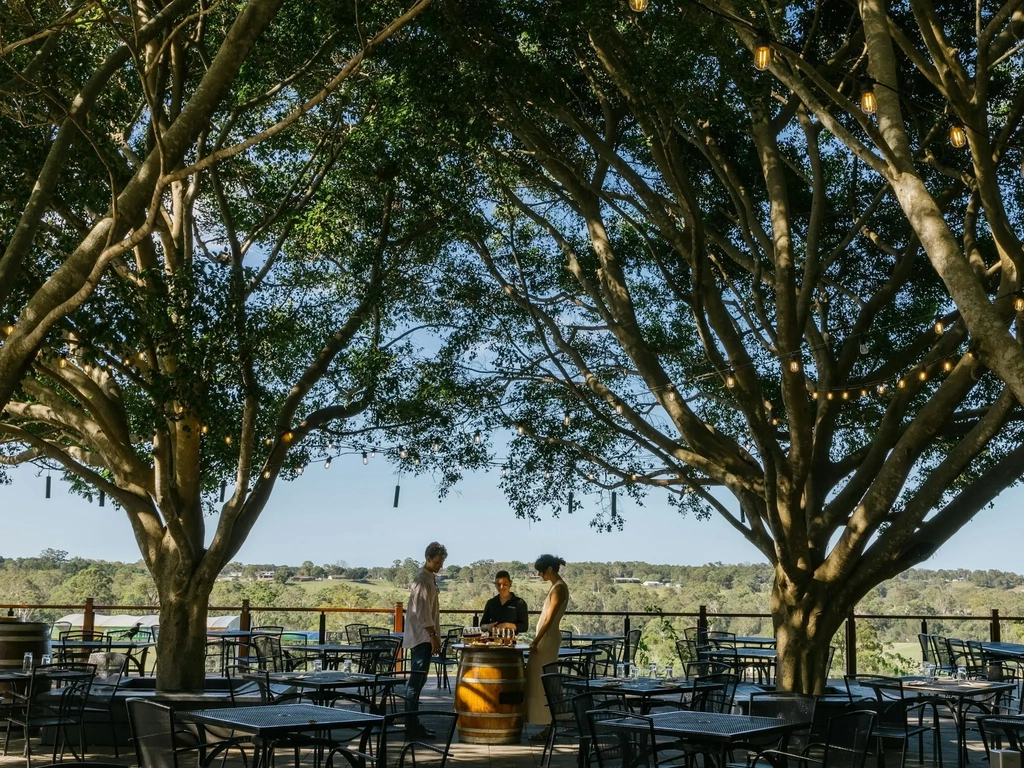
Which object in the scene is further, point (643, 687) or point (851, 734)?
point (643, 687)

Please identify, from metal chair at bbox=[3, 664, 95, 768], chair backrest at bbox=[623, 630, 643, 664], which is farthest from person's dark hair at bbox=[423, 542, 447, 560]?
chair backrest at bbox=[623, 630, 643, 664]

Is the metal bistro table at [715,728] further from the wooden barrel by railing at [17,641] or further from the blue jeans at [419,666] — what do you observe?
the wooden barrel by railing at [17,641]

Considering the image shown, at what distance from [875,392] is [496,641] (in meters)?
5.21

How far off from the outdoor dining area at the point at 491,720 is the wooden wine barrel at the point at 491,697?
0.02 metres

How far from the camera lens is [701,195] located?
12.7m

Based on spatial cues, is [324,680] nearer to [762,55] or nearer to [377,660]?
[377,660]

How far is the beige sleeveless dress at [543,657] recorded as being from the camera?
368 inches

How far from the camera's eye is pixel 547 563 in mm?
9484

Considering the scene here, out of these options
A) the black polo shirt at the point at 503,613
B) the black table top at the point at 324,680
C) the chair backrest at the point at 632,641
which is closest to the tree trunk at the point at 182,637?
the black table top at the point at 324,680

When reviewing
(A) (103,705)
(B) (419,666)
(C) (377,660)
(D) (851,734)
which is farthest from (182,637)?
(D) (851,734)

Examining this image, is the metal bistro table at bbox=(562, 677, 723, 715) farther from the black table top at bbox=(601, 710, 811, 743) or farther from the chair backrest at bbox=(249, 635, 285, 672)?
the chair backrest at bbox=(249, 635, 285, 672)

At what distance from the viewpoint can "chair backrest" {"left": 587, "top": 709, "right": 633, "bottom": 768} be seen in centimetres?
568

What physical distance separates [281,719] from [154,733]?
0.59m

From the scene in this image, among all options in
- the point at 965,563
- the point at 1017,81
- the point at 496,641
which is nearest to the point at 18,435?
the point at 496,641
